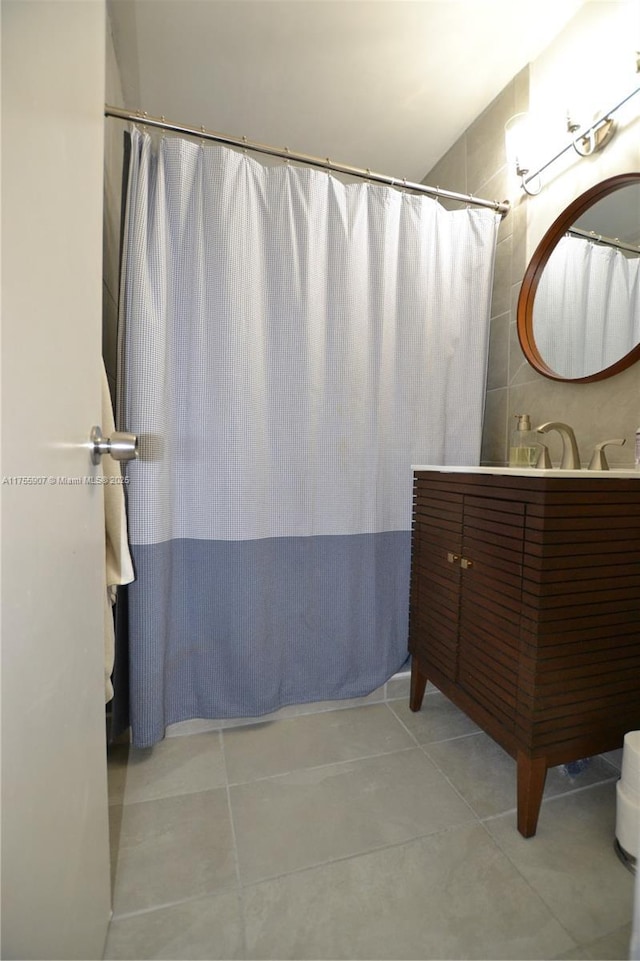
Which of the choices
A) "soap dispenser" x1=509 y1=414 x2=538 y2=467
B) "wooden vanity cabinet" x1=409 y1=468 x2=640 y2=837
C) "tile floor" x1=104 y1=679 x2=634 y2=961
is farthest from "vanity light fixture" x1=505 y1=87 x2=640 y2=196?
"tile floor" x1=104 y1=679 x2=634 y2=961

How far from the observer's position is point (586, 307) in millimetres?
1335

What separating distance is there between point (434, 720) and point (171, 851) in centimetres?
93

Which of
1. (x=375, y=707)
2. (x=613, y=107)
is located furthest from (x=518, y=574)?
(x=613, y=107)

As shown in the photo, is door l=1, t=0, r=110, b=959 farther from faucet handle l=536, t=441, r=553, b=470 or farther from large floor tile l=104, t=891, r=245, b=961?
faucet handle l=536, t=441, r=553, b=470

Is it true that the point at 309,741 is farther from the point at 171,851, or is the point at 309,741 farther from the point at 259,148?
the point at 259,148

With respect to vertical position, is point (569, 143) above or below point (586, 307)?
above

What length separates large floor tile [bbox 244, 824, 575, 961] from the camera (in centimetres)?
80

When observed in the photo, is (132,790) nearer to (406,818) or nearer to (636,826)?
(406,818)

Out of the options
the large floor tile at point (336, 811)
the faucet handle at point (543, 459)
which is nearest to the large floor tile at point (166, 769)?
the large floor tile at point (336, 811)

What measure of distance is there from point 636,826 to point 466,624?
545mm

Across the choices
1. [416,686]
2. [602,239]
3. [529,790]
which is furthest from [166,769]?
[602,239]

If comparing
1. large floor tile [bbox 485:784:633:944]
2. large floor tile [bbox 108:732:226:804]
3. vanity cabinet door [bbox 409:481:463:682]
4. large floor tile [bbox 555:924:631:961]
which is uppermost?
vanity cabinet door [bbox 409:481:463:682]

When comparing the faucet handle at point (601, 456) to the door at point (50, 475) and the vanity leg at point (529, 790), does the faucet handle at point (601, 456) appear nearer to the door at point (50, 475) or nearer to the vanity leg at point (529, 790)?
the vanity leg at point (529, 790)

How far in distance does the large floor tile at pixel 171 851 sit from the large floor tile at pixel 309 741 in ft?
0.45
